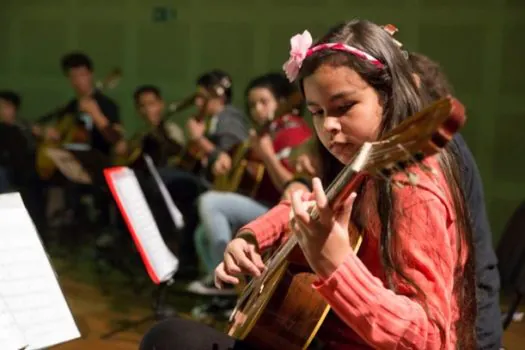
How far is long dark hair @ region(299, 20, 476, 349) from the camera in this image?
1291mm

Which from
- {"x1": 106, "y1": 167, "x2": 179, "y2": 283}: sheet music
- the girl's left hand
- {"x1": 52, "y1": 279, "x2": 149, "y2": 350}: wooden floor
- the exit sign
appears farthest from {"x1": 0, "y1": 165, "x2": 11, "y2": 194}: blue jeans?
the girl's left hand

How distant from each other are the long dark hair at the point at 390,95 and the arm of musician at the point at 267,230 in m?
0.38

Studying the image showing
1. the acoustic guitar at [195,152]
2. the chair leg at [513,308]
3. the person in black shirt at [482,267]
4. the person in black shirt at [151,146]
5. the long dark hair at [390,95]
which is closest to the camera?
the long dark hair at [390,95]

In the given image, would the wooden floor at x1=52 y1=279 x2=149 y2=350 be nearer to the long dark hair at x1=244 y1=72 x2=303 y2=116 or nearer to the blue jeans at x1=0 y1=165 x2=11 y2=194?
the blue jeans at x1=0 y1=165 x2=11 y2=194

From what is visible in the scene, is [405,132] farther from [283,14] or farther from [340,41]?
[283,14]

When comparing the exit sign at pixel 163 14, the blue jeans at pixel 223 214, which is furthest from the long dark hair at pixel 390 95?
the exit sign at pixel 163 14

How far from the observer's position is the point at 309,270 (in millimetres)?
1412

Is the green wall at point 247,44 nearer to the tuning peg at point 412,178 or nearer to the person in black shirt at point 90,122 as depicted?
the person in black shirt at point 90,122

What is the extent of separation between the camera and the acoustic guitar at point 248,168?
3.38 meters

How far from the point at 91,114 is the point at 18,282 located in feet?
10.9

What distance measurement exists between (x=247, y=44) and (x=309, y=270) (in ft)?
12.6

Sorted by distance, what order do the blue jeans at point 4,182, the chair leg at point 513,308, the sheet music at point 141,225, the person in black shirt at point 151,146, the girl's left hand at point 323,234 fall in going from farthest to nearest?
the blue jeans at point 4,182 → the person in black shirt at point 151,146 → the sheet music at point 141,225 → the chair leg at point 513,308 → the girl's left hand at point 323,234

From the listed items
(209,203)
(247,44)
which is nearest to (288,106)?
(209,203)

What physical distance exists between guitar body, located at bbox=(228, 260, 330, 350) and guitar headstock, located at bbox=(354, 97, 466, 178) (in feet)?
1.24
